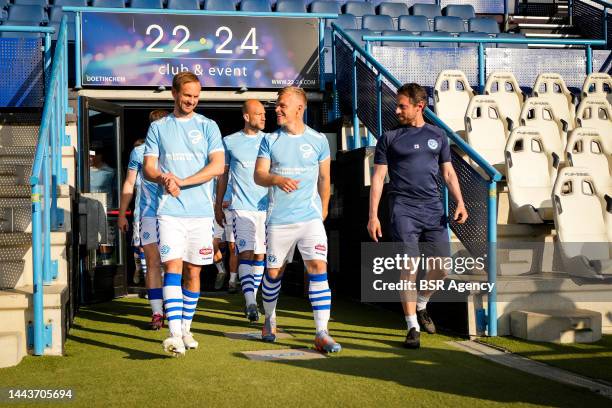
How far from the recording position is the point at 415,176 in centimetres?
744

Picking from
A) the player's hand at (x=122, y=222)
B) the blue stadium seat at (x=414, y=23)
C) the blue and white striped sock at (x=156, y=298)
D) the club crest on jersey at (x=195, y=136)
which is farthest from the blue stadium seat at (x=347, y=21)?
the club crest on jersey at (x=195, y=136)

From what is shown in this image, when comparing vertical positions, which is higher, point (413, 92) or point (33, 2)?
point (33, 2)

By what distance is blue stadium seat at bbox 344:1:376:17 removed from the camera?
16.5 meters

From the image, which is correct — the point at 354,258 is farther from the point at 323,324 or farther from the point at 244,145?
the point at 323,324

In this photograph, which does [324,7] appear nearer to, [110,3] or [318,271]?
[110,3]

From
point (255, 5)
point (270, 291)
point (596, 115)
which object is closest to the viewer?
point (270, 291)

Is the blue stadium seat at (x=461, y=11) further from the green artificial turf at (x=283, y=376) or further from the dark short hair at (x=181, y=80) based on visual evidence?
the dark short hair at (x=181, y=80)

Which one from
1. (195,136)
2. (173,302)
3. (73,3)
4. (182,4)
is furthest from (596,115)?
(73,3)

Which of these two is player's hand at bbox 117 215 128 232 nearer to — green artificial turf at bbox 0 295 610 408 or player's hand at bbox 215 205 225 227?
player's hand at bbox 215 205 225 227

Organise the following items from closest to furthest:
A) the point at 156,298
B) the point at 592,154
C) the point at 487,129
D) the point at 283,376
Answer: the point at 283,376 → the point at 156,298 → the point at 592,154 → the point at 487,129

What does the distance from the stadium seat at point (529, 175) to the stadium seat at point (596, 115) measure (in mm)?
1658

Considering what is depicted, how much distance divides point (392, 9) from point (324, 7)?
1406 millimetres

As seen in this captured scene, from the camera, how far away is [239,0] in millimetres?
16281

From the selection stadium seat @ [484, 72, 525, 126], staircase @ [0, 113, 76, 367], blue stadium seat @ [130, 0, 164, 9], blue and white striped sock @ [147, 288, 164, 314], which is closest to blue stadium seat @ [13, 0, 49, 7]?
blue stadium seat @ [130, 0, 164, 9]
